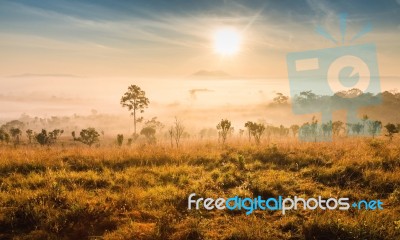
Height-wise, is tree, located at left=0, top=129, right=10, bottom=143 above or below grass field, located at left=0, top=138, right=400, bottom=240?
above

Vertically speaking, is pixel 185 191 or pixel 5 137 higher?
pixel 5 137

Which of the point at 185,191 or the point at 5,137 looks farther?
the point at 5,137

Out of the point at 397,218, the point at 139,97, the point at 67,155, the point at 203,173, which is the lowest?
the point at 397,218

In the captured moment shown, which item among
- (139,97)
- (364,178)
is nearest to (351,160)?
(364,178)

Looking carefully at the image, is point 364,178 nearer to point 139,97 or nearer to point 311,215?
point 311,215

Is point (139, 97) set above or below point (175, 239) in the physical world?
above

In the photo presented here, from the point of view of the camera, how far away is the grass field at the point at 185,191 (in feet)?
23.6

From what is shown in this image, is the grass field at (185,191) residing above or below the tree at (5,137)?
below

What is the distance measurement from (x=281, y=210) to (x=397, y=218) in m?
2.87

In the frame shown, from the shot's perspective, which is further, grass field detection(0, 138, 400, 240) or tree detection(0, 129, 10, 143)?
tree detection(0, 129, 10, 143)

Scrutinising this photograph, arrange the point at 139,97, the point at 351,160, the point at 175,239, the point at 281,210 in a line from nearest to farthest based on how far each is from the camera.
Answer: the point at 175,239 → the point at 281,210 → the point at 351,160 → the point at 139,97

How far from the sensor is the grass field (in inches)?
284

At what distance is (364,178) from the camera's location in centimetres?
1109

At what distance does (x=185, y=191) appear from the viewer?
9.91 m
